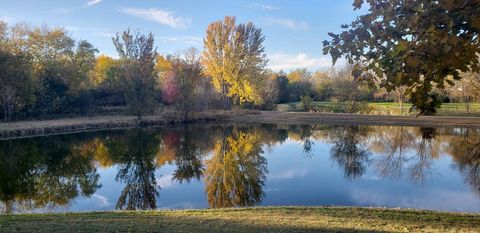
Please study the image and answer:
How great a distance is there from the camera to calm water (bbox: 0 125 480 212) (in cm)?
1168

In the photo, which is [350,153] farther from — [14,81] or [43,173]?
[14,81]

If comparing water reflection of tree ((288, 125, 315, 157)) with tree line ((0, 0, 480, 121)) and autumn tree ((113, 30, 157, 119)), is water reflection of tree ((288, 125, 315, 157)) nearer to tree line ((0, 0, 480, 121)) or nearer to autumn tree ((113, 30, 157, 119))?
tree line ((0, 0, 480, 121))

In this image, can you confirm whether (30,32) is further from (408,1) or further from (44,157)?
(408,1)

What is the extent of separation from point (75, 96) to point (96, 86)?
551 centimetres

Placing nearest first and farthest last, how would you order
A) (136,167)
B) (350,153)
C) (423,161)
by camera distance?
(136,167), (423,161), (350,153)

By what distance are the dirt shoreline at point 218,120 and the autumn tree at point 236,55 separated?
11.0ft

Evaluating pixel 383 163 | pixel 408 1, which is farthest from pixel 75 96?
pixel 408 1

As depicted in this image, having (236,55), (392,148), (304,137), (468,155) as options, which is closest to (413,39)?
(468,155)

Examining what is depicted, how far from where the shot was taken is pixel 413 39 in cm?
354

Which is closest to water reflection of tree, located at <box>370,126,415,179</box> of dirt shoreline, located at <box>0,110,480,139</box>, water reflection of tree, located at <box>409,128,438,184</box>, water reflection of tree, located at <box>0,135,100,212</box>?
water reflection of tree, located at <box>409,128,438,184</box>

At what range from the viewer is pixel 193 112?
1471 inches

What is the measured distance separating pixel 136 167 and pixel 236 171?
4.64 metres

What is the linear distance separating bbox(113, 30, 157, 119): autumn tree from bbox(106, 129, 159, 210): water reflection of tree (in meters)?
5.63

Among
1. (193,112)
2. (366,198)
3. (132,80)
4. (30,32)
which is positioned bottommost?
(366,198)
